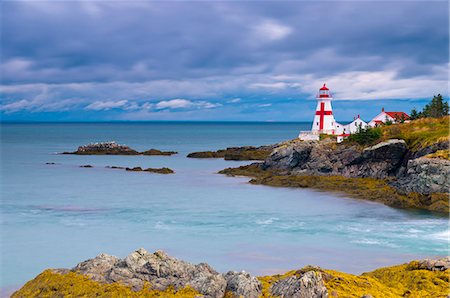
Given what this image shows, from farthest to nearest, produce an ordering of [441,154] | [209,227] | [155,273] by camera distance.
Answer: [441,154] → [209,227] → [155,273]

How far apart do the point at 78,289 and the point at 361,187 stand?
92.5 ft

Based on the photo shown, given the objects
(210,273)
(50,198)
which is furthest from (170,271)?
(50,198)

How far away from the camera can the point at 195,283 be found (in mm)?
11453

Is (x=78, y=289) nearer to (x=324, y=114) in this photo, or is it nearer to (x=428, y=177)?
(x=428, y=177)

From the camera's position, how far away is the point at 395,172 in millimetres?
39156

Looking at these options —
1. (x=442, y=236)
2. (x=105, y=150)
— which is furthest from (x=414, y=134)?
(x=105, y=150)

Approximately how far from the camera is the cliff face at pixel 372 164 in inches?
1253

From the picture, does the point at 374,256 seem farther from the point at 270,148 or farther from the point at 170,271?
the point at 270,148

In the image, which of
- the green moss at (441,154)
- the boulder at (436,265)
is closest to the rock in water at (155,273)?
the boulder at (436,265)

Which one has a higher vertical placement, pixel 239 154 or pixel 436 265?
pixel 239 154

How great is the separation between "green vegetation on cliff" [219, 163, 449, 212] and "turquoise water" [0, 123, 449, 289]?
4.32ft

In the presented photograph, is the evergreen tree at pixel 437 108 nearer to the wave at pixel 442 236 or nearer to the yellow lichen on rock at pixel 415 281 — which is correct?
the wave at pixel 442 236

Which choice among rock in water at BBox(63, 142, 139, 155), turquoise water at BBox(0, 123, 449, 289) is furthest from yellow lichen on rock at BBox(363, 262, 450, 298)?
rock in water at BBox(63, 142, 139, 155)

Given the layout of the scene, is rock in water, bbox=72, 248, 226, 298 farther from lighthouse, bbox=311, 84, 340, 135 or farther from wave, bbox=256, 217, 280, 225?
lighthouse, bbox=311, 84, 340, 135
